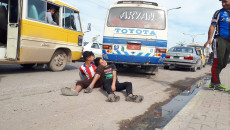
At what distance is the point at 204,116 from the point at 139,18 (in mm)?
5545

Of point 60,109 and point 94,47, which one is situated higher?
point 94,47

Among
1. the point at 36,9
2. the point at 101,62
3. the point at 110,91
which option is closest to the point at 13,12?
the point at 36,9

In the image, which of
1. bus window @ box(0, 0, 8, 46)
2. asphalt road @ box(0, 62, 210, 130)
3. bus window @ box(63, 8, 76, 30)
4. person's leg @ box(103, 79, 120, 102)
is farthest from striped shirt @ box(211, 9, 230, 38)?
bus window @ box(0, 0, 8, 46)

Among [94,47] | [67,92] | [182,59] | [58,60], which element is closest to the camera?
[67,92]

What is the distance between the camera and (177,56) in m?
12.6

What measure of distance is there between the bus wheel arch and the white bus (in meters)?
1.69

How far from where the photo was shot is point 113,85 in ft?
14.9

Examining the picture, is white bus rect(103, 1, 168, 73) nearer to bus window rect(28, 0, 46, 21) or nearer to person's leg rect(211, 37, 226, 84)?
bus window rect(28, 0, 46, 21)

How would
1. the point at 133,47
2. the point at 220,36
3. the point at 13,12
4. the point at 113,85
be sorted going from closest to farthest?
1. the point at 113,85
2. the point at 220,36
3. the point at 13,12
4. the point at 133,47

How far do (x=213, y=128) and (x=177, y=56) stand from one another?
10.4m

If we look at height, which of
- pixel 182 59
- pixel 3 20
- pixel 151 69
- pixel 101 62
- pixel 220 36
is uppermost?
pixel 3 20

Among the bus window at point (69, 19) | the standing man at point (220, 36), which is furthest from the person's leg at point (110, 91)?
the bus window at point (69, 19)

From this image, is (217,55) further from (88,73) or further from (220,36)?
(88,73)

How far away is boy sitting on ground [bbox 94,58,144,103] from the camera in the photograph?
406 centimetres
